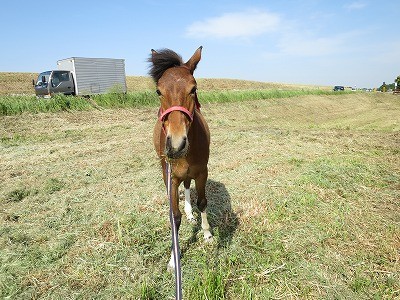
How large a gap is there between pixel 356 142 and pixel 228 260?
8.41m

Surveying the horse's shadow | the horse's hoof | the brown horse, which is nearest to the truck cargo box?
the horse's shadow

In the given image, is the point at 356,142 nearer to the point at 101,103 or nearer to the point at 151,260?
the point at 151,260

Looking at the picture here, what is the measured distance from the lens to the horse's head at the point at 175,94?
2.58 m

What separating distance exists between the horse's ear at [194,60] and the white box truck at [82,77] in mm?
18512

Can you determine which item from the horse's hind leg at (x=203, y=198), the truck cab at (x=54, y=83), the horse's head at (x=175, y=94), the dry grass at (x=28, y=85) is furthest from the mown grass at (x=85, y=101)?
the horse's head at (x=175, y=94)

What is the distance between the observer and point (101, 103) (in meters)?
18.6

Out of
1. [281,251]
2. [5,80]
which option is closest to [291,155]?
[281,251]

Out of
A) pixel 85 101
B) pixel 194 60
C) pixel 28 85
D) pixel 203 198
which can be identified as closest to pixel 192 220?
pixel 203 198

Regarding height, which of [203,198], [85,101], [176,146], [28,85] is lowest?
[203,198]

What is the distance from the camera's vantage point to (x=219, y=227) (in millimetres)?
4500

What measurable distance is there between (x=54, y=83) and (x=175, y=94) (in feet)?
66.5

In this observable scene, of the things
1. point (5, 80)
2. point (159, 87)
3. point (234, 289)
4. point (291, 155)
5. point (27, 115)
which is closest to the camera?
point (159, 87)

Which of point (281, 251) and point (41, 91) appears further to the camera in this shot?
point (41, 91)

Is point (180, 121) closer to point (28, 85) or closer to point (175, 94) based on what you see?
point (175, 94)
